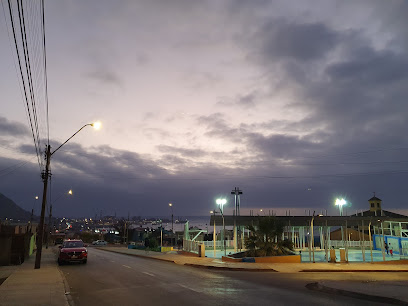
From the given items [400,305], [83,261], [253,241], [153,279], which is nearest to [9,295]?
[153,279]

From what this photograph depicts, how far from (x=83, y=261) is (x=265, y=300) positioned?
1785 cm

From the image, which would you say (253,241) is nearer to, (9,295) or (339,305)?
(339,305)

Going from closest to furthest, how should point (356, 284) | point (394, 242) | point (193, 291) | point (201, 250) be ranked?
point (193, 291) < point (356, 284) < point (201, 250) < point (394, 242)

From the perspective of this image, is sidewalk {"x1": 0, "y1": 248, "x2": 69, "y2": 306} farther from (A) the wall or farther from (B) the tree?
(A) the wall

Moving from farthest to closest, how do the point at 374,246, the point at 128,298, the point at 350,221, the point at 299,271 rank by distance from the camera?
1. the point at 374,246
2. the point at 350,221
3. the point at 299,271
4. the point at 128,298

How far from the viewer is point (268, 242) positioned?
1034 inches

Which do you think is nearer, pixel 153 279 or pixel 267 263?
pixel 153 279

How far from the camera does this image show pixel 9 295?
11.2 metres

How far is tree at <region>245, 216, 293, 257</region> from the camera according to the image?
25.9m

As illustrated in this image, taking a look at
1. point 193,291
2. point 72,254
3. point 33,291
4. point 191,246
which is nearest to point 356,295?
point 193,291

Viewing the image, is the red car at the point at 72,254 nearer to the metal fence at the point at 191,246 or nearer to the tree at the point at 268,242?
the metal fence at the point at 191,246

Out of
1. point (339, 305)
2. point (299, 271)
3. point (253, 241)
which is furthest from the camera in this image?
point (253, 241)

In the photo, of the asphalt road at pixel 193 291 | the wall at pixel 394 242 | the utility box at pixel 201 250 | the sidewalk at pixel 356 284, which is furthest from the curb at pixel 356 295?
the wall at pixel 394 242

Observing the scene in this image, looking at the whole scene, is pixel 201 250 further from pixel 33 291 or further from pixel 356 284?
pixel 33 291
